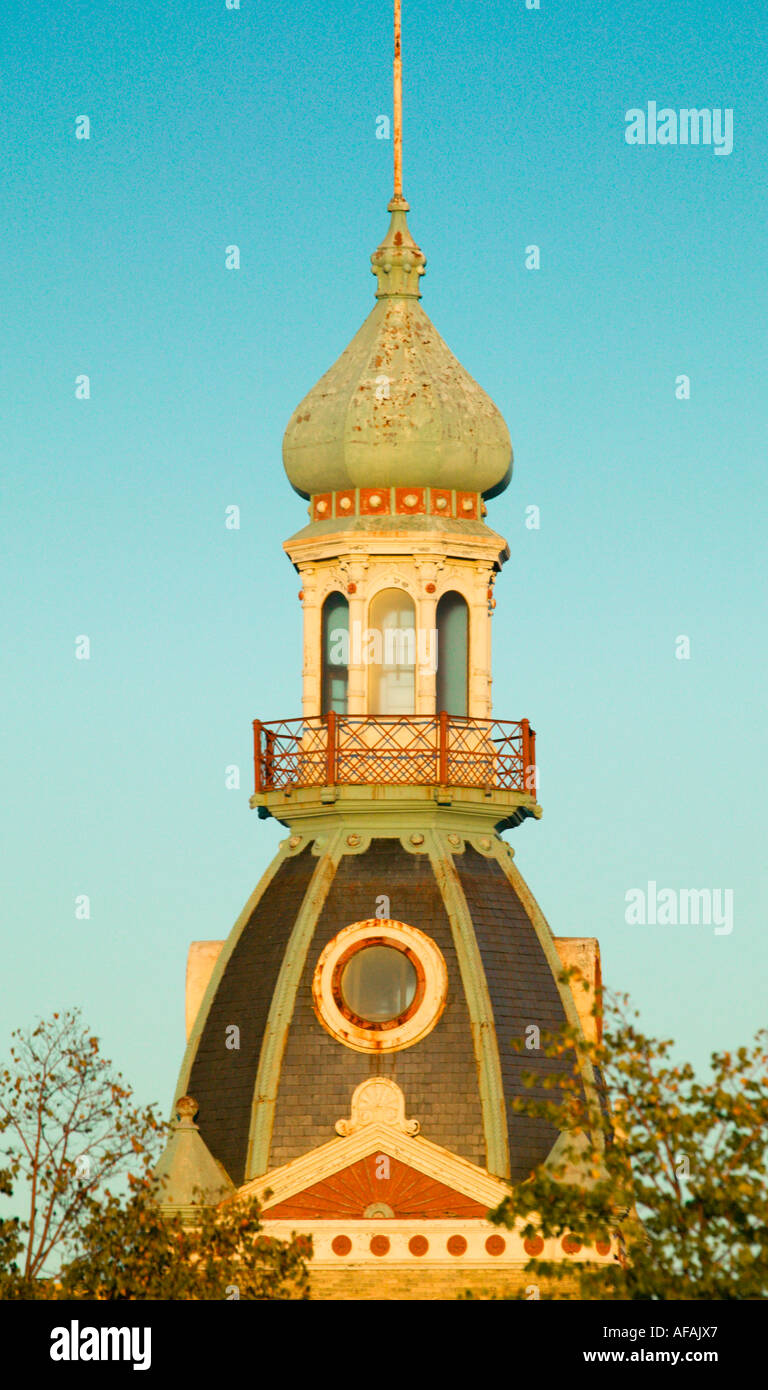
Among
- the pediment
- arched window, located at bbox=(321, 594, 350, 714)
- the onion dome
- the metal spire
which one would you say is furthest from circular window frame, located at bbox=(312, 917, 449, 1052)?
the metal spire

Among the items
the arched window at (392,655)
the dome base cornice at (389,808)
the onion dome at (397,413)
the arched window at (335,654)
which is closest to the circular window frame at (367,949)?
the dome base cornice at (389,808)

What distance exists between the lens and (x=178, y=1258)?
247 feet

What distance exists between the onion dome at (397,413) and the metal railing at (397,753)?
481 centimetres

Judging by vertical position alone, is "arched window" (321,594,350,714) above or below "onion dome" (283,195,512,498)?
below

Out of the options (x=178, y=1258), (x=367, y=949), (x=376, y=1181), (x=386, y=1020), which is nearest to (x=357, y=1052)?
(x=386, y=1020)

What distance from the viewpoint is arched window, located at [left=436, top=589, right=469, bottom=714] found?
87812 millimetres

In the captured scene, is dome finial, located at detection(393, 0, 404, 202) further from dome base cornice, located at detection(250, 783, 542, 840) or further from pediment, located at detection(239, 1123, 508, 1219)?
pediment, located at detection(239, 1123, 508, 1219)

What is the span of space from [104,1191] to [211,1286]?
3320 millimetres

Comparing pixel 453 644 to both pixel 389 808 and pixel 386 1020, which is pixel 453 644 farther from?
pixel 386 1020

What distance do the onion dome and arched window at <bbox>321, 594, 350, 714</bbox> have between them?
2.30 meters

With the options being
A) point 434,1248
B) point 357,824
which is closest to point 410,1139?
point 434,1248

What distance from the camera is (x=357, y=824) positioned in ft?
279
